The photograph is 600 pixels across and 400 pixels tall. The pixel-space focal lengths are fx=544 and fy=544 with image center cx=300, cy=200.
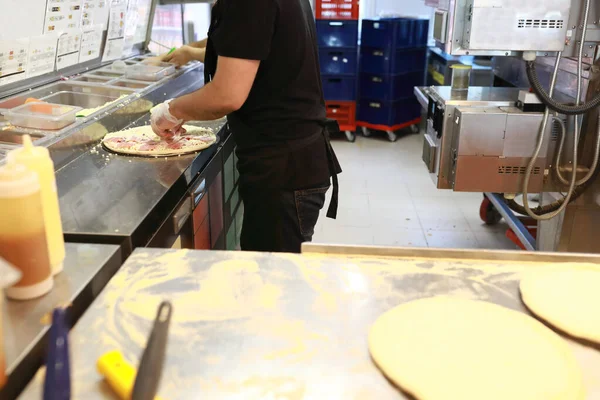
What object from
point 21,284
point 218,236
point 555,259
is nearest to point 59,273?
point 21,284

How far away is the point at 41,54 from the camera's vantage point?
245 centimetres

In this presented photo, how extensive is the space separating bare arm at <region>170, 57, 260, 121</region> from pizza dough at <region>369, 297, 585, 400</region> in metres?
0.89

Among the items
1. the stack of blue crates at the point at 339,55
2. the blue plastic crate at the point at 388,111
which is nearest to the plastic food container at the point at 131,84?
the stack of blue crates at the point at 339,55

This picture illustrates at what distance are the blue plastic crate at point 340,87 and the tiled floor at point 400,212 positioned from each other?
77cm

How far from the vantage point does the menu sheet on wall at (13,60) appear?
216 centimetres

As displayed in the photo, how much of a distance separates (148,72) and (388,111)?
3186 millimetres

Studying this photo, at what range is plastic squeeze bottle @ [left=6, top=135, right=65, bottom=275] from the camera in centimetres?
101

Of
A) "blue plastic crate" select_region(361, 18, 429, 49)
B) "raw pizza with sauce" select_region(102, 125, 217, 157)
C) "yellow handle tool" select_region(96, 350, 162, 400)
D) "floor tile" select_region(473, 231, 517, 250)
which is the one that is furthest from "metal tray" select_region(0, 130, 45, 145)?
Answer: "blue plastic crate" select_region(361, 18, 429, 49)

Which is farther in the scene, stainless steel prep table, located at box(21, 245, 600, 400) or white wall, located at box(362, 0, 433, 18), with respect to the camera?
white wall, located at box(362, 0, 433, 18)

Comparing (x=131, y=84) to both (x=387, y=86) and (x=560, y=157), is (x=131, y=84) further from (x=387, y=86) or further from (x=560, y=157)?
(x=387, y=86)

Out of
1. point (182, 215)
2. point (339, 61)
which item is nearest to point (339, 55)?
point (339, 61)

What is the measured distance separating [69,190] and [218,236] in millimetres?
957

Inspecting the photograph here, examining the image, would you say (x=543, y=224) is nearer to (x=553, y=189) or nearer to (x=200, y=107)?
(x=553, y=189)

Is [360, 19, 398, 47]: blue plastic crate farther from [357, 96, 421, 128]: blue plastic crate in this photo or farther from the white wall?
the white wall
